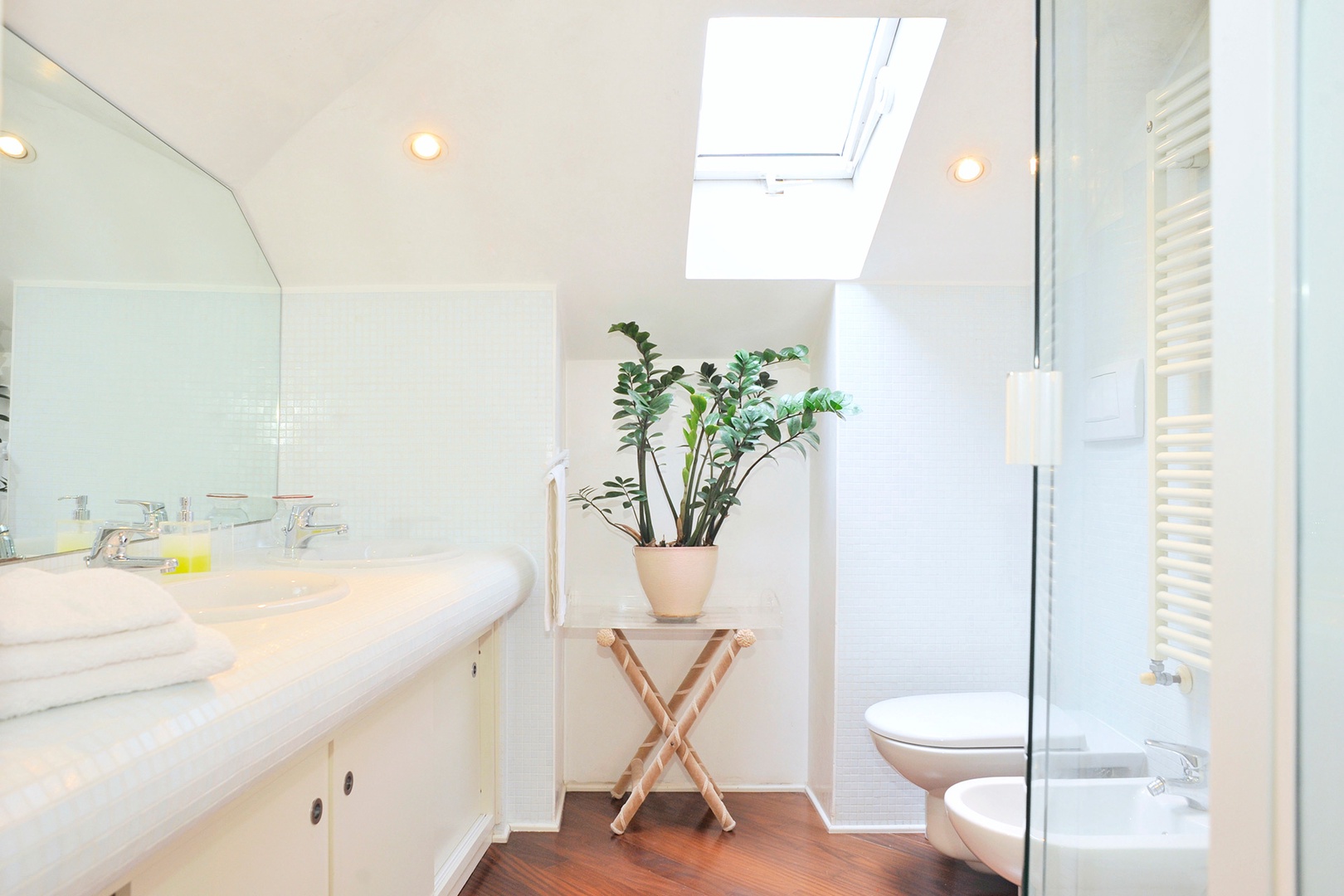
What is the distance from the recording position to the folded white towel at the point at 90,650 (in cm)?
71

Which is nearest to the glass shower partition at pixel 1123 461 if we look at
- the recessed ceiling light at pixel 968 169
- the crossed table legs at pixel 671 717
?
the recessed ceiling light at pixel 968 169

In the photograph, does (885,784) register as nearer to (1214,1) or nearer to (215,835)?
(215,835)

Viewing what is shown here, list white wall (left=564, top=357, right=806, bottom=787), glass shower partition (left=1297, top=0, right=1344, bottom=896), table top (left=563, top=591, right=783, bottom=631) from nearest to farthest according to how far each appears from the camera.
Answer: glass shower partition (left=1297, top=0, right=1344, bottom=896) → table top (left=563, top=591, right=783, bottom=631) → white wall (left=564, top=357, right=806, bottom=787)

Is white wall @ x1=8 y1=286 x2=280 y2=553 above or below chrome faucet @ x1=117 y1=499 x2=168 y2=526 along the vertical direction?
above

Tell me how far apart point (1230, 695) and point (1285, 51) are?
33cm

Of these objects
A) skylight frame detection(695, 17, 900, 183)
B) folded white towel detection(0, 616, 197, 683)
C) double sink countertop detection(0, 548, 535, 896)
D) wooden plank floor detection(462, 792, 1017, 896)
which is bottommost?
wooden plank floor detection(462, 792, 1017, 896)

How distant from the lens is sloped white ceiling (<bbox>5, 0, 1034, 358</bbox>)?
1.75 meters

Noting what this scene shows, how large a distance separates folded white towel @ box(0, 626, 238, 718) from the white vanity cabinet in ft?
0.83

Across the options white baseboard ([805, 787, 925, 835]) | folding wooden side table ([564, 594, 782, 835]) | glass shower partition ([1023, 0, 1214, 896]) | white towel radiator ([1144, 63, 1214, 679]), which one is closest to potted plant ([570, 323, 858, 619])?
folding wooden side table ([564, 594, 782, 835])

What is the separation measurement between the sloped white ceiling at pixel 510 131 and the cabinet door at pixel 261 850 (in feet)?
4.48

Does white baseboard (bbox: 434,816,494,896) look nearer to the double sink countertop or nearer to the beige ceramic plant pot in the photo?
the beige ceramic plant pot

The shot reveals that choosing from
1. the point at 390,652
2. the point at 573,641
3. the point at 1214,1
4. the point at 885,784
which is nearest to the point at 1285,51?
the point at 1214,1

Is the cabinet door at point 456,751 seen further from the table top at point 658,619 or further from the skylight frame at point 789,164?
the skylight frame at point 789,164

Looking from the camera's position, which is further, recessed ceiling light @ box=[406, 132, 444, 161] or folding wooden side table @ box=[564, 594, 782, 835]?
folding wooden side table @ box=[564, 594, 782, 835]
